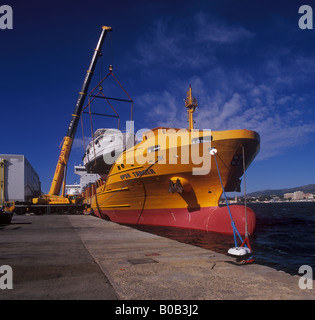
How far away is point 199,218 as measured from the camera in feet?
52.0

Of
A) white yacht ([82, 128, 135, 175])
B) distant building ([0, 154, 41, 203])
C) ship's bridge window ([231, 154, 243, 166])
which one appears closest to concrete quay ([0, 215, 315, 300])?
ship's bridge window ([231, 154, 243, 166])

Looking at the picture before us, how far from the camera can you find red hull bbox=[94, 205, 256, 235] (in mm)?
14188

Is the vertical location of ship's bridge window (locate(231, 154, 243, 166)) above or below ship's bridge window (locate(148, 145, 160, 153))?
below

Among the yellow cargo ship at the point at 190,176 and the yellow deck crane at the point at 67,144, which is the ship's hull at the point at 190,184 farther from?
the yellow deck crane at the point at 67,144

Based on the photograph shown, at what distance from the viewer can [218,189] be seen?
1582 cm

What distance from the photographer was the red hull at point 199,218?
1419cm

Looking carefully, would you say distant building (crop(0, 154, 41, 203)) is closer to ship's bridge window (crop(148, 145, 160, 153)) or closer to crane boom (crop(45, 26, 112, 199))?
crane boom (crop(45, 26, 112, 199))

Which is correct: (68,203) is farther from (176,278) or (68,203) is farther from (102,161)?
(176,278)

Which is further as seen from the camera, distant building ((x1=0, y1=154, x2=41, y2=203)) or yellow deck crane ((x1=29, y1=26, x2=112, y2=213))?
yellow deck crane ((x1=29, y1=26, x2=112, y2=213))

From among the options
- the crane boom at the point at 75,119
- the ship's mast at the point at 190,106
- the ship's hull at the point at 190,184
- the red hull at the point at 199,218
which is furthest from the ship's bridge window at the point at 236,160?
the crane boom at the point at 75,119

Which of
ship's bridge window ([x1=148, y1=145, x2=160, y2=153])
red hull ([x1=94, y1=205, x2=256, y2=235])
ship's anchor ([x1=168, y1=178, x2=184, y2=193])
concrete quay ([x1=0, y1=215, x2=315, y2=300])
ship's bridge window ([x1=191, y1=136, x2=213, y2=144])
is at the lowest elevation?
red hull ([x1=94, y1=205, x2=256, y2=235])

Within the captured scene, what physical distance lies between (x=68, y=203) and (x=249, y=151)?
25.9 metres
